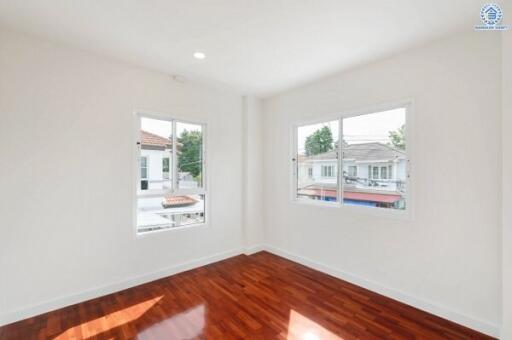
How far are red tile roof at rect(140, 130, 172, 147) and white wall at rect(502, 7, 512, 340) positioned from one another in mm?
3460

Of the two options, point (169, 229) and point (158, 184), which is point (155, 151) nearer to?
point (158, 184)

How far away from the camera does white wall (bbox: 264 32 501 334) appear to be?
2.07m

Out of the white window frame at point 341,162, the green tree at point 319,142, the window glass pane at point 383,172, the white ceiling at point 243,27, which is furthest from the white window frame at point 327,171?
the white ceiling at point 243,27

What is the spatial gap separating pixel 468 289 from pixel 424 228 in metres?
0.60

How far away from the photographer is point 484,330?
2.08m

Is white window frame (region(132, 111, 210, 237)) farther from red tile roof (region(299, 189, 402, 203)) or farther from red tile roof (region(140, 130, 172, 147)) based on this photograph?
red tile roof (region(299, 189, 402, 203))

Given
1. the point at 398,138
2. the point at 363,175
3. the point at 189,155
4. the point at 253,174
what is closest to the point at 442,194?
the point at 398,138

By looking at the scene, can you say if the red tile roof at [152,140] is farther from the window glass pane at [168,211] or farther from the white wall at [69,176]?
the window glass pane at [168,211]

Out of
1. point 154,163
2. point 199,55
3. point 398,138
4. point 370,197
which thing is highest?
point 199,55

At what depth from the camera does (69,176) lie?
2.51 metres

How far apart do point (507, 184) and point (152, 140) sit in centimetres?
359

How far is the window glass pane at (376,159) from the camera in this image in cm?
266

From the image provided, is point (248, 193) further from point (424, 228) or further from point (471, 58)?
point (471, 58)

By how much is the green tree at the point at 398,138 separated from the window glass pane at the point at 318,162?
0.72m
